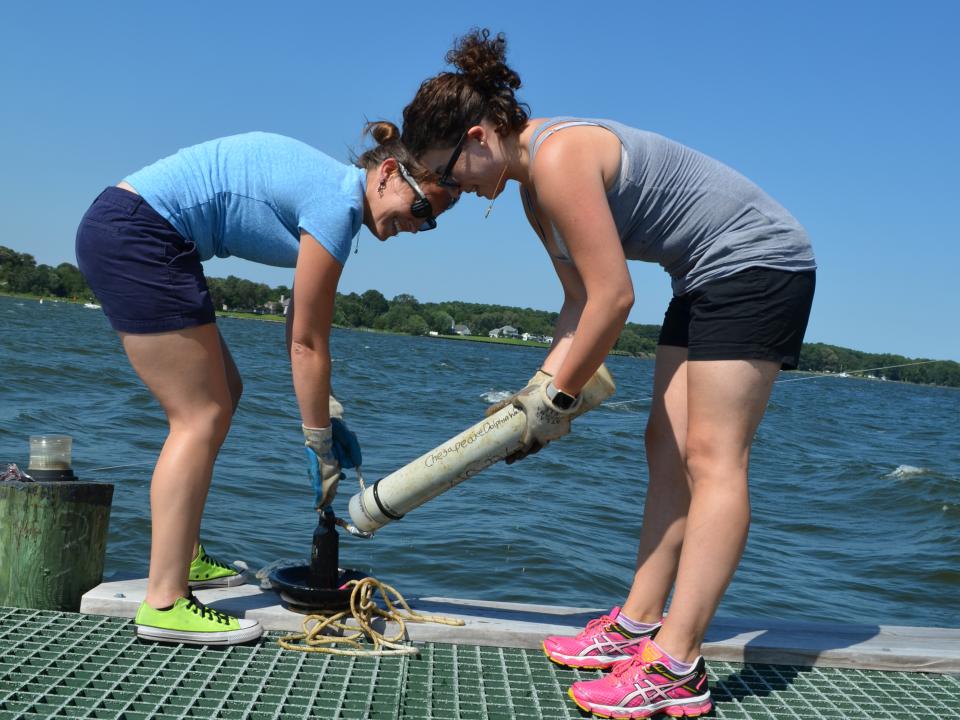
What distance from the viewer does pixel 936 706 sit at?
2781 millimetres

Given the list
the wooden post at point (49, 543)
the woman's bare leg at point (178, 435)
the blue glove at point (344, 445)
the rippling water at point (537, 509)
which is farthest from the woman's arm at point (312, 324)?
the rippling water at point (537, 509)

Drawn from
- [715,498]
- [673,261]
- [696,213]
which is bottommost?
[715,498]

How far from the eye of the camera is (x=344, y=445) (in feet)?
10.3

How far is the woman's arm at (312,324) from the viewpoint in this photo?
107 inches

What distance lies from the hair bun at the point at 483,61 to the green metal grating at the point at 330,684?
1.64 m

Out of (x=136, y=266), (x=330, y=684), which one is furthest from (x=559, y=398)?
(x=136, y=266)

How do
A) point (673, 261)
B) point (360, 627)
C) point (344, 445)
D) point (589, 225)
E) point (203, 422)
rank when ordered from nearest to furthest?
point (589, 225), point (673, 261), point (203, 422), point (360, 627), point (344, 445)

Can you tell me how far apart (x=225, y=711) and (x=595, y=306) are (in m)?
1.38

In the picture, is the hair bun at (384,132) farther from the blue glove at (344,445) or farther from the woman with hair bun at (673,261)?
the blue glove at (344,445)

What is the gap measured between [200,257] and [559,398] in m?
1.18

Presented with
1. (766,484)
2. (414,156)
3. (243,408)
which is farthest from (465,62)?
(243,408)

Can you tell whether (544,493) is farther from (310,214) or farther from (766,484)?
(310,214)

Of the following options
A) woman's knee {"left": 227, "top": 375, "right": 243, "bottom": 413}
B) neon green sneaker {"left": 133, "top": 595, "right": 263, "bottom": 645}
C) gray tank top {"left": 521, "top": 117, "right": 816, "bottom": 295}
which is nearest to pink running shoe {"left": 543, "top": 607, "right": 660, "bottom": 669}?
neon green sneaker {"left": 133, "top": 595, "right": 263, "bottom": 645}

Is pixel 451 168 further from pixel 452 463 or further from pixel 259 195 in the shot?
pixel 452 463
